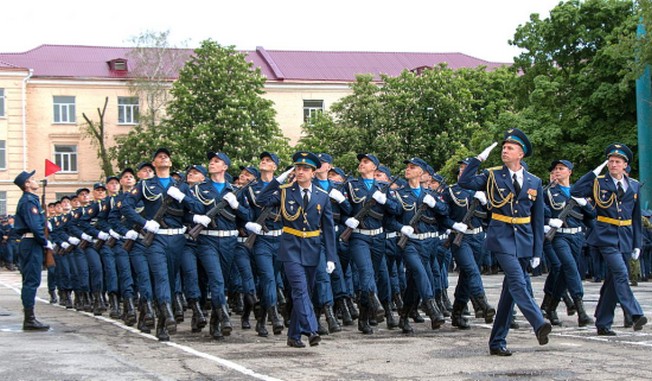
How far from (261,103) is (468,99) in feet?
32.9

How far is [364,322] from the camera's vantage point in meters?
13.5

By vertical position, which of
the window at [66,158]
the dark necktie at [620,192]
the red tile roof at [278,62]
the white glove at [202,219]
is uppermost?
the red tile roof at [278,62]

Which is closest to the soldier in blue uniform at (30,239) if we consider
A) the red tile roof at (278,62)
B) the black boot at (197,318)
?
the black boot at (197,318)

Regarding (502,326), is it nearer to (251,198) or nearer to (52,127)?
(251,198)

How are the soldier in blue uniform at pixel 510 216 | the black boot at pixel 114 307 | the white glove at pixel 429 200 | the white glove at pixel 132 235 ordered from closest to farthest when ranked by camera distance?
the soldier in blue uniform at pixel 510 216 → the white glove at pixel 132 235 → the white glove at pixel 429 200 → the black boot at pixel 114 307

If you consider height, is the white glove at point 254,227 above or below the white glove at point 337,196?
below

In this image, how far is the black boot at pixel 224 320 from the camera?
12797mm

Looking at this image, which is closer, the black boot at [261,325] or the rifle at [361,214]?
the black boot at [261,325]

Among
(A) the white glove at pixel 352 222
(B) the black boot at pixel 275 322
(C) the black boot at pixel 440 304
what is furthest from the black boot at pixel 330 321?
(C) the black boot at pixel 440 304

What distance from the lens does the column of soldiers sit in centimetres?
1193

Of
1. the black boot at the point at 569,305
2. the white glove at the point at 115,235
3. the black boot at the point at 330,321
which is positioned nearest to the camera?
the black boot at the point at 330,321

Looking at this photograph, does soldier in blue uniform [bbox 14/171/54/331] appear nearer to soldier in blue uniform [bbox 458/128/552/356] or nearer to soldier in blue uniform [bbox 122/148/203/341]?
soldier in blue uniform [bbox 122/148/203/341]

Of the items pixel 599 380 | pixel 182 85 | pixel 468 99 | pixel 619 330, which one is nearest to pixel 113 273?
pixel 619 330

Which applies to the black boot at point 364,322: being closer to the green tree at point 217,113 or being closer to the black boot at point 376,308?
the black boot at point 376,308
